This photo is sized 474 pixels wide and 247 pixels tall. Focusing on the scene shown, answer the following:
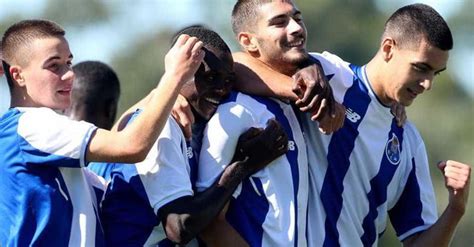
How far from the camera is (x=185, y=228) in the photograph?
7.84 m

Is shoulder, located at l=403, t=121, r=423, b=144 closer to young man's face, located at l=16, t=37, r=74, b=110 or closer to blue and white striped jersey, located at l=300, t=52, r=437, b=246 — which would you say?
blue and white striped jersey, located at l=300, t=52, r=437, b=246

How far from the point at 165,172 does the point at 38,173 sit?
0.59 meters

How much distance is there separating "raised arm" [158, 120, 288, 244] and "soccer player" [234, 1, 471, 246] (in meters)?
0.30

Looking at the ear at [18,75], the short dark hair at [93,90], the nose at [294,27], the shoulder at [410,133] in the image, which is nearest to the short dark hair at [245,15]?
the nose at [294,27]

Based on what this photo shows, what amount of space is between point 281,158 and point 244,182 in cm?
23

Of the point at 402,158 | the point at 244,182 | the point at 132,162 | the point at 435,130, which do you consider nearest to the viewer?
the point at 132,162

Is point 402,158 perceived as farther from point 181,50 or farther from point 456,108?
point 456,108

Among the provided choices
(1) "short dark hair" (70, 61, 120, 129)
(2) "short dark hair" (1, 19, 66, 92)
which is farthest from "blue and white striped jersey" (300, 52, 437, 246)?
(1) "short dark hair" (70, 61, 120, 129)

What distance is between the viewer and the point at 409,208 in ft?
29.7

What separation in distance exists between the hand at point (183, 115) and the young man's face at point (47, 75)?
50cm

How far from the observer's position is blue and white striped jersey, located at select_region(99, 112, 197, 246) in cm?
788

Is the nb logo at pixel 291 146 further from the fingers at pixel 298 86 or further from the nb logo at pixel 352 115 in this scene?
the nb logo at pixel 352 115

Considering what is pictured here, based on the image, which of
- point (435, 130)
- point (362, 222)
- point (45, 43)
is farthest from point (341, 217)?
point (435, 130)

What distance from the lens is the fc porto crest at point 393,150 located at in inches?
345
